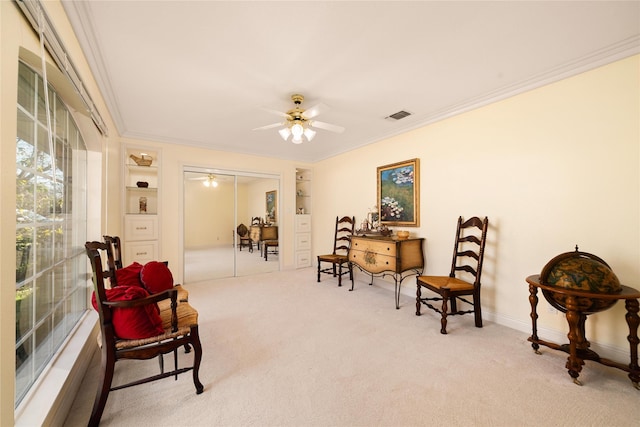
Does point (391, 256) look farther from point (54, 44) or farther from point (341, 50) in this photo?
point (54, 44)

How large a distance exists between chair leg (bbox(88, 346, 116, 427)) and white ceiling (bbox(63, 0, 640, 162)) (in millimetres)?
2204

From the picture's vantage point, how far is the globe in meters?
1.75

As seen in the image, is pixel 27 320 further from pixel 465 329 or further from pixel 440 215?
pixel 440 215

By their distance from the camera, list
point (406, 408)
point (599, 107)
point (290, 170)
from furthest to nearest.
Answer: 1. point (290, 170)
2. point (599, 107)
3. point (406, 408)

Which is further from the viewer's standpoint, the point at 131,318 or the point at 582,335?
the point at 582,335

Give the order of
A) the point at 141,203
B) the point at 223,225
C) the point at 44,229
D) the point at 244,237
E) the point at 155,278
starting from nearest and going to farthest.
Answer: the point at 44,229, the point at 155,278, the point at 141,203, the point at 223,225, the point at 244,237

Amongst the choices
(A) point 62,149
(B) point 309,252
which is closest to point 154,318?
(A) point 62,149

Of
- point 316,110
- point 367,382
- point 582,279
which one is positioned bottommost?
point 367,382

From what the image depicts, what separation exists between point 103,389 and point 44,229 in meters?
1.06

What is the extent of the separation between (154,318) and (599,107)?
12.6ft

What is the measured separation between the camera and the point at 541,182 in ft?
7.97

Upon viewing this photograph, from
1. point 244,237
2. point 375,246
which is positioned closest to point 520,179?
point 375,246

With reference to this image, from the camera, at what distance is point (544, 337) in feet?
7.82

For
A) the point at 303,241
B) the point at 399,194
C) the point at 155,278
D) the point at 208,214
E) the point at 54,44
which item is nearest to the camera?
the point at 54,44
